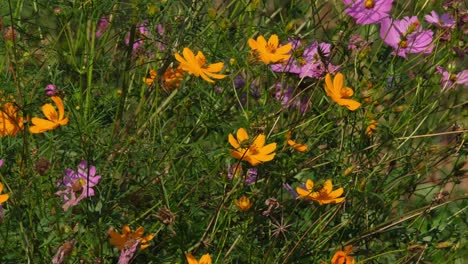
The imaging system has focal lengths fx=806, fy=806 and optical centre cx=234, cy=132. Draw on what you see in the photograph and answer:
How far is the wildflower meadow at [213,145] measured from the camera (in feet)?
4.14

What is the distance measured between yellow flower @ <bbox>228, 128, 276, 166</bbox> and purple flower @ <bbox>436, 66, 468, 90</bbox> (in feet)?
1.54

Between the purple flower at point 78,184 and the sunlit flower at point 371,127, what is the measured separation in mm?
481

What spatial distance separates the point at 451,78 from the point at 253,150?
0.52m

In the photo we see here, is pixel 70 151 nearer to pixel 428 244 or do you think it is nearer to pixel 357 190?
pixel 357 190

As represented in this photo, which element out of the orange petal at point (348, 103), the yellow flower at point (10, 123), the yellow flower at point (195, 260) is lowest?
the yellow flower at point (195, 260)

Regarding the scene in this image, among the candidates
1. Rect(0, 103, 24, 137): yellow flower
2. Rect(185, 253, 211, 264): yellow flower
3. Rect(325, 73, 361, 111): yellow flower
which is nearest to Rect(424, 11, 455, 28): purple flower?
Rect(325, 73, 361, 111): yellow flower

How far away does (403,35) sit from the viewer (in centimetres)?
148

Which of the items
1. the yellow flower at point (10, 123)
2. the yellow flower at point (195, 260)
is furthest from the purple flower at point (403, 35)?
the yellow flower at point (10, 123)

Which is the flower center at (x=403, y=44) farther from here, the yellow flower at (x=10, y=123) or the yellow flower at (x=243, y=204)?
the yellow flower at (x=10, y=123)

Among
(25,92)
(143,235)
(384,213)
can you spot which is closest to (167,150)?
(143,235)

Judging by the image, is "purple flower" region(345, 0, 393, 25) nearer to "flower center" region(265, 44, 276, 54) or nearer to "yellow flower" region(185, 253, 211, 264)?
"flower center" region(265, 44, 276, 54)

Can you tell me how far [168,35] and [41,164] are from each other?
49 cm

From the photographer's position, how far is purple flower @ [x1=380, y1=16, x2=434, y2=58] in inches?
59.2

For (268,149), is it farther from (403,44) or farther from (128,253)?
(403,44)
